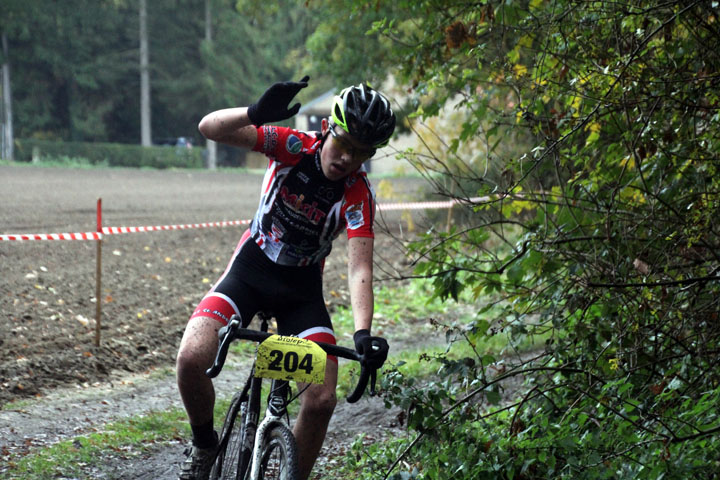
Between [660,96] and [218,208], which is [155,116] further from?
[660,96]

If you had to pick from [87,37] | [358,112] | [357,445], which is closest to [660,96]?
[358,112]

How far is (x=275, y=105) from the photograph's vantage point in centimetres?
377

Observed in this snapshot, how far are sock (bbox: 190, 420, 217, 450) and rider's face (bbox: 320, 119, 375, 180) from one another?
54.1 inches

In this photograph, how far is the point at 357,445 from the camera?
5266 mm

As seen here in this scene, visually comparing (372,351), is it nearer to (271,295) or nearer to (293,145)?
(271,295)

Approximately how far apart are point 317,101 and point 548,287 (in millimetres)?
50690

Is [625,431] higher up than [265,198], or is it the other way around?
[265,198]

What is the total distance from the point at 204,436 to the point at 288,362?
885mm

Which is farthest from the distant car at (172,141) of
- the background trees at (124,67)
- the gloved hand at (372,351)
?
the gloved hand at (372,351)

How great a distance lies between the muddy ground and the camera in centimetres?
639

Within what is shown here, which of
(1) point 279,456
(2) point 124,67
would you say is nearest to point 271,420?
(1) point 279,456

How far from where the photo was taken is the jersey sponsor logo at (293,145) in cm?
413

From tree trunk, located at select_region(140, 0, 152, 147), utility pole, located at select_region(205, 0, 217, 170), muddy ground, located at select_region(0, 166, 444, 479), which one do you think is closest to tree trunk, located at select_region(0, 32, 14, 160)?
tree trunk, located at select_region(140, 0, 152, 147)

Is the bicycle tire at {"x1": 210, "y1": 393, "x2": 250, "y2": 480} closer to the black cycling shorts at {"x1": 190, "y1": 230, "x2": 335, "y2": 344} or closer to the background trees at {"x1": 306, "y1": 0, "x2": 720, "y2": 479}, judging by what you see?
the black cycling shorts at {"x1": 190, "y1": 230, "x2": 335, "y2": 344}
